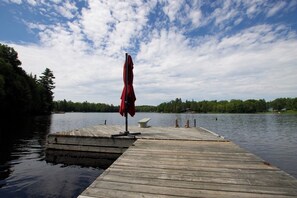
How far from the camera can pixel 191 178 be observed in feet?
17.1

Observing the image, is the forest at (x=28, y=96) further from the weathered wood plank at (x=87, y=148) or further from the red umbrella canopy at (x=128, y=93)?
the red umbrella canopy at (x=128, y=93)

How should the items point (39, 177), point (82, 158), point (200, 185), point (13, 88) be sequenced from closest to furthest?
point (200, 185) → point (39, 177) → point (82, 158) → point (13, 88)

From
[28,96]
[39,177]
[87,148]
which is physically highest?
[28,96]

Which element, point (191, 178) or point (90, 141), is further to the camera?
point (90, 141)

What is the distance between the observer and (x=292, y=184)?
4.82 m

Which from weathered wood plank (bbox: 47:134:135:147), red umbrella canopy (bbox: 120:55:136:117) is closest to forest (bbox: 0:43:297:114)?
weathered wood plank (bbox: 47:134:135:147)

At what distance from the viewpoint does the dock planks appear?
4414 millimetres

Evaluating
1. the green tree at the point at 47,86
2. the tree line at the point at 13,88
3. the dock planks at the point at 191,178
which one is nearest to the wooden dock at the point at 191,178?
the dock planks at the point at 191,178

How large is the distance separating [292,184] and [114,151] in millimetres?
8886

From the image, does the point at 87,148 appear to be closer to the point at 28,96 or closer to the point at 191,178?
the point at 191,178

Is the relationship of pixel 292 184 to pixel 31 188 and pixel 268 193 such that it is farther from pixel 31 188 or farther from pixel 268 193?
pixel 31 188

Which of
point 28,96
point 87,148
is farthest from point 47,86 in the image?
point 87,148

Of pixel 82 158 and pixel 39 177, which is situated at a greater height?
pixel 82 158

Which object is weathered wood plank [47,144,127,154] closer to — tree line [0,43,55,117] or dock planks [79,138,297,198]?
dock planks [79,138,297,198]
